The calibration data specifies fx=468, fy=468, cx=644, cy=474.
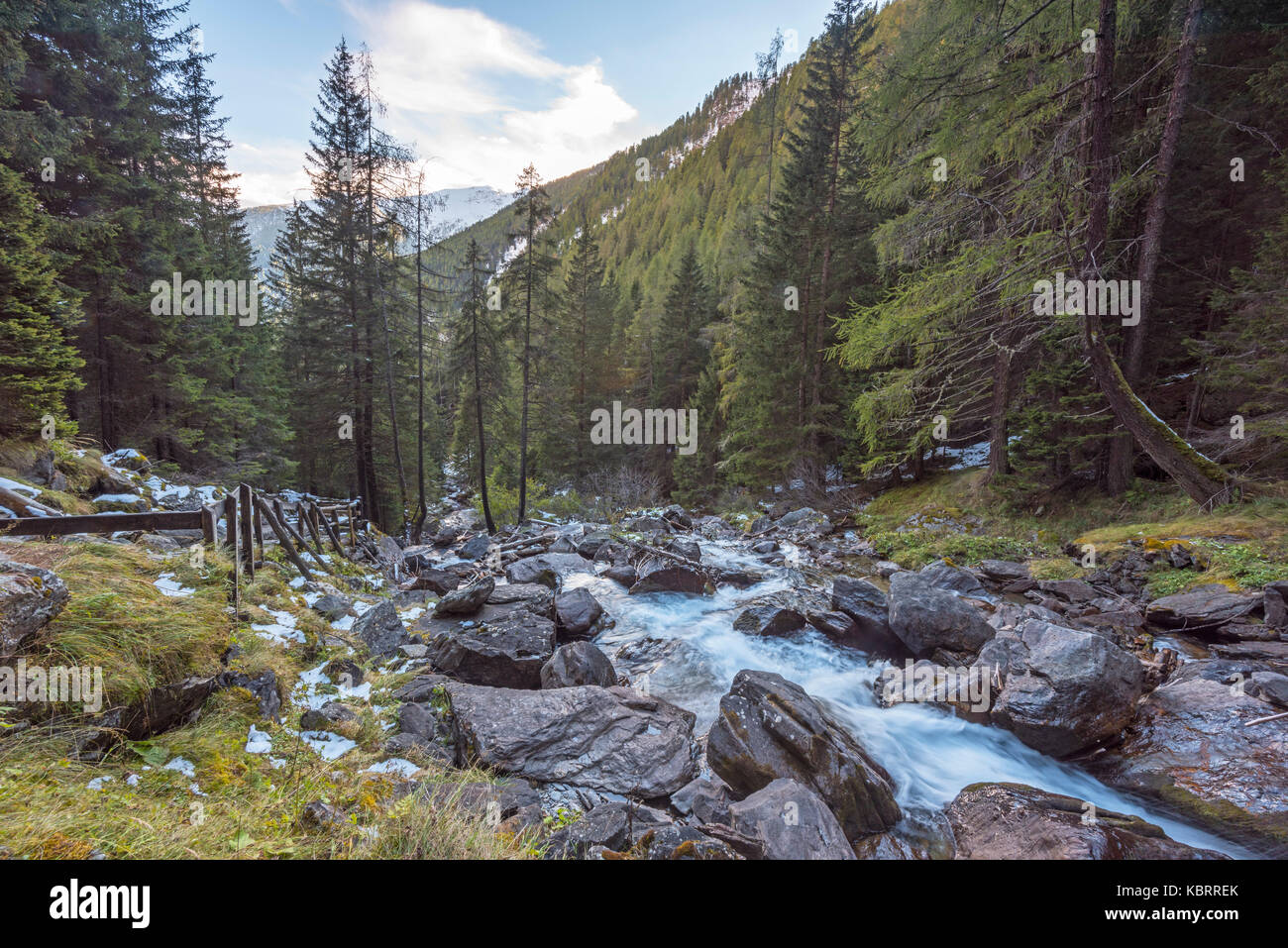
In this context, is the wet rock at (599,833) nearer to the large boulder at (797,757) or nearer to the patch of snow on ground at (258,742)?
the large boulder at (797,757)

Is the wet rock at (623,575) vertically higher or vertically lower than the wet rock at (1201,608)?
lower

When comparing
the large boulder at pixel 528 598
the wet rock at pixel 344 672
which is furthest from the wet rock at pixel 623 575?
the wet rock at pixel 344 672

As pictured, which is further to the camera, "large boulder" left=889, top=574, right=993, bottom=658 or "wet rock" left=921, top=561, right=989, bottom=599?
"wet rock" left=921, top=561, right=989, bottom=599

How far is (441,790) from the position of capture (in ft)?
11.8

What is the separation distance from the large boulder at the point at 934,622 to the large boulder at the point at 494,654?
586 cm

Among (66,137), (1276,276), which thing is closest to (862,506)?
(1276,276)

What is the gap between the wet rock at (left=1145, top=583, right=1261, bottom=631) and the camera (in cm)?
652

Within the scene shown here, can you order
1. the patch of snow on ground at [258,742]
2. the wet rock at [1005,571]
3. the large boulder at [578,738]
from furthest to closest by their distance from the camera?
1. the wet rock at [1005,571]
2. the large boulder at [578,738]
3. the patch of snow on ground at [258,742]

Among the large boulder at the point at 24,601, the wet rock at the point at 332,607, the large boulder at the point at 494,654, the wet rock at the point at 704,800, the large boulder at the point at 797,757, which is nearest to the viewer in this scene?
the large boulder at the point at 24,601

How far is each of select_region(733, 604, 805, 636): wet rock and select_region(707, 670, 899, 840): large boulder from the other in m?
3.61

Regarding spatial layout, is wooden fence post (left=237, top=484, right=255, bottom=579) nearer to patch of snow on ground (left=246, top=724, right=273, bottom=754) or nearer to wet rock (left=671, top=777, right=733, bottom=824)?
patch of snow on ground (left=246, top=724, right=273, bottom=754)

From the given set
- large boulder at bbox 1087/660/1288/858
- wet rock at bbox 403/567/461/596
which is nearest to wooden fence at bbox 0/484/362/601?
wet rock at bbox 403/567/461/596

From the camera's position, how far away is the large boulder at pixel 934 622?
7.18m

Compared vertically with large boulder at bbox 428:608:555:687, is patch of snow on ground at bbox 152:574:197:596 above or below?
above
